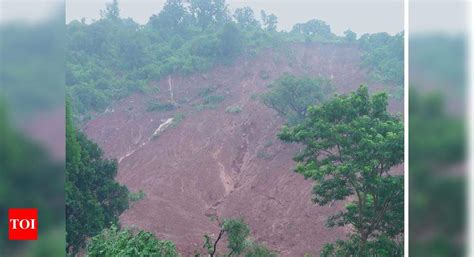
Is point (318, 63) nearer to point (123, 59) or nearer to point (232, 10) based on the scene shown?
point (232, 10)

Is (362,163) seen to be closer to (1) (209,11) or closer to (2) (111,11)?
(1) (209,11)

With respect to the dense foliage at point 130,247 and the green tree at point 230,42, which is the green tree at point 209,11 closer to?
the green tree at point 230,42

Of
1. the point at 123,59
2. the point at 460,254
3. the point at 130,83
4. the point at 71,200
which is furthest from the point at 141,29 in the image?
the point at 460,254

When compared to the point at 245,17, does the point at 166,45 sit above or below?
below

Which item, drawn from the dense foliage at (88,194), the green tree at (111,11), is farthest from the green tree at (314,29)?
the dense foliage at (88,194)

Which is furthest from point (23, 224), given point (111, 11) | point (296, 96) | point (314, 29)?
point (314, 29)
